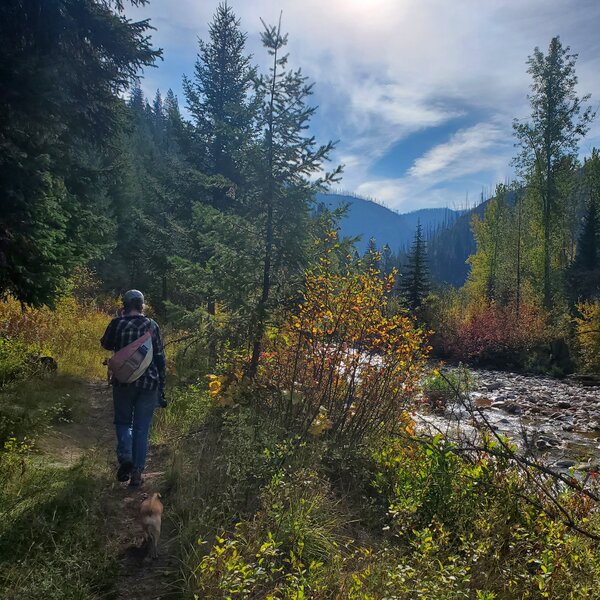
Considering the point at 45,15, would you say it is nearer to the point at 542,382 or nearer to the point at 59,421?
the point at 59,421

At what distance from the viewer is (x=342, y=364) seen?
547 cm

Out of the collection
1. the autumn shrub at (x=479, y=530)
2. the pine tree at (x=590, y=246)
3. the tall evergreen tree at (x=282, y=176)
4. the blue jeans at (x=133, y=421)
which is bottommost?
the autumn shrub at (x=479, y=530)

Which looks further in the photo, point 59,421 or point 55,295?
point 55,295

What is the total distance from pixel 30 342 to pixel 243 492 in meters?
6.58

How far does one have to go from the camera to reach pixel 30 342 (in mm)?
7785

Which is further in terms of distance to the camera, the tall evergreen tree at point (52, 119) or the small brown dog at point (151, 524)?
the tall evergreen tree at point (52, 119)

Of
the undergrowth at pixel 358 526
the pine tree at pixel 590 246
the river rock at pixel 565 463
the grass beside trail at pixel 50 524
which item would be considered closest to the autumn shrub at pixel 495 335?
the river rock at pixel 565 463

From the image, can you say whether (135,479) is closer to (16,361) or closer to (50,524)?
(50,524)

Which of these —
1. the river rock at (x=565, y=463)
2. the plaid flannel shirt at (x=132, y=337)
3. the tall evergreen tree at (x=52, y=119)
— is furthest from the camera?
the river rock at (x=565, y=463)

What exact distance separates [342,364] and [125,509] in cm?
307

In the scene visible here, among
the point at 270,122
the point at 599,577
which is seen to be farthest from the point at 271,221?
the point at 599,577

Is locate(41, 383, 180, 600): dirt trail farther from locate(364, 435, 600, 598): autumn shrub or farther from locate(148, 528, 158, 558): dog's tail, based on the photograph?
locate(364, 435, 600, 598): autumn shrub

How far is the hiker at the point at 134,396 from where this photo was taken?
12.8ft

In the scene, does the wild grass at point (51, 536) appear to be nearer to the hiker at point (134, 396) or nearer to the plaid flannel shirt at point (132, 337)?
the hiker at point (134, 396)
